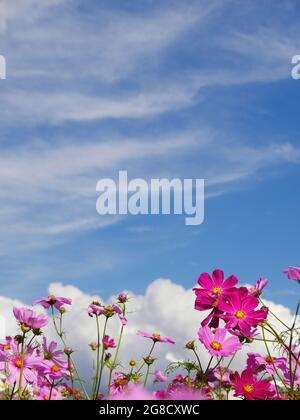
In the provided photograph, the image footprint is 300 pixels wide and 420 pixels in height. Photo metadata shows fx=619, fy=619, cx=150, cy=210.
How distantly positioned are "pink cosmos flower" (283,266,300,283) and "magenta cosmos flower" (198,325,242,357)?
15.9 inches

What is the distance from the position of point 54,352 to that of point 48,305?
0.35 meters

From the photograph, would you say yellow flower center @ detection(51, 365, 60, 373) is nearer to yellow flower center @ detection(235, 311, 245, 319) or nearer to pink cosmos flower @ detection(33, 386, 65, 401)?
pink cosmos flower @ detection(33, 386, 65, 401)

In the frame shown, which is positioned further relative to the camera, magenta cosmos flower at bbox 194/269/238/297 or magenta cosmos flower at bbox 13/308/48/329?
magenta cosmos flower at bbox 13/308/48/329

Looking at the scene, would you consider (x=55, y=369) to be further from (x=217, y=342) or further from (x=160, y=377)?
(x=160, y=377)

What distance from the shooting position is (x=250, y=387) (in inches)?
Result: 91.4

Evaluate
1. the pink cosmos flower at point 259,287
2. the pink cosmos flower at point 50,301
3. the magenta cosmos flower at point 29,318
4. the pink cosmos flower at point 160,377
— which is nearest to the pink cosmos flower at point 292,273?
the pink cosmos flower at point 259,287

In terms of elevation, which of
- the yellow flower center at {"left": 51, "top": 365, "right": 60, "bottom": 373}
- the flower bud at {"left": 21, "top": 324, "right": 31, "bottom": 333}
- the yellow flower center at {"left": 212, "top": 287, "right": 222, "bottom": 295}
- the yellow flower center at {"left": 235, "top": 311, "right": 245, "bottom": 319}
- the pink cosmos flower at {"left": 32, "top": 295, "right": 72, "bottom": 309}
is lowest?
the yellow flower center at {"left": 51, "top": 365, "right": 60, "bottom": 373}

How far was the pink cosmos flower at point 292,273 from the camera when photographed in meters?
2.59

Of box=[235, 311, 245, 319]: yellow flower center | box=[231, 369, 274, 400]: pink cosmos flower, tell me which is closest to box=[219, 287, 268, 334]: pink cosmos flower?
box=[235, 311, 245, 319]: yellow flower center

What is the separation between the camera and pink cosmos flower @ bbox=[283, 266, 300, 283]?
8.50ft

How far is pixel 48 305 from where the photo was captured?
3592 mm

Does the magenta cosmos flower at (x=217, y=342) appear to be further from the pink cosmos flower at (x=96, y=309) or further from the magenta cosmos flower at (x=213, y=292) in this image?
the pink cosmos flower at (x=96, y=309)
